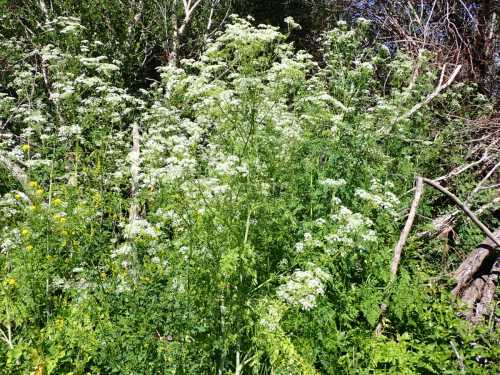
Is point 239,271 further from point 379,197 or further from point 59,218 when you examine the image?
point 59,218

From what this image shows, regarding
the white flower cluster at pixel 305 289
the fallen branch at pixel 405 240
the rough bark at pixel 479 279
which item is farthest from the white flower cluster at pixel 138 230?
the rough bark at pixel 479 279

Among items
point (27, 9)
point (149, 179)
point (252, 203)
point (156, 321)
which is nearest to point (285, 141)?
point (252, 203)

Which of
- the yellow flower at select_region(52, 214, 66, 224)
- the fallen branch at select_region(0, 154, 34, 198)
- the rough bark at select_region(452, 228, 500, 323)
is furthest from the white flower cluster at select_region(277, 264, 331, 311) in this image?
the fallen branch at select_region(0, 154, 34, 198)

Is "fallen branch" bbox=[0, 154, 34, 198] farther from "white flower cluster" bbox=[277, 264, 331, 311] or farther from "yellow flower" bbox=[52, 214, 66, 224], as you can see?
"white flower cluster" bbox=[277, 264, 331, 311]

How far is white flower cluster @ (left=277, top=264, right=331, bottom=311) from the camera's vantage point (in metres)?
2.99

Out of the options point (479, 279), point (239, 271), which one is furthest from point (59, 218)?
point (479, 279)

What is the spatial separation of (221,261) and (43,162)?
215cm

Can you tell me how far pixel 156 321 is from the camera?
10.2ft

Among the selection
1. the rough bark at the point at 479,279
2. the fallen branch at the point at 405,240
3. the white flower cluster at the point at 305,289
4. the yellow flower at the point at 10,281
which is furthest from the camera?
the rough bark at the point at 479,279

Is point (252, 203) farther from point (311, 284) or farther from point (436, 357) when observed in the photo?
point (436, 357)

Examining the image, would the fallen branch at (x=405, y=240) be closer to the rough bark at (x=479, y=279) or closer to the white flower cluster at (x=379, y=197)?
the rough bark at (x=479, y=279)

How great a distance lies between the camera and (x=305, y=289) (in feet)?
9.92

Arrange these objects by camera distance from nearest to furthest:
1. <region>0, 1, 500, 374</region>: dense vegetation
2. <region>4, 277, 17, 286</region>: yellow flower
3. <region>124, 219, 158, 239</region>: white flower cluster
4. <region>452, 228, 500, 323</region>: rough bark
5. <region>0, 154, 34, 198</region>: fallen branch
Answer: <region>0, 1, 500, 374</region>: dense vegetation → <region>124, 219, 158, 239</region>: white flower cluster → <region>4, 277, 17, 286</region>: yellow flower → <region>452, 228, 500, 323</region>: rough bark → <region>0, 154, 34, 198</region>: fallen branch

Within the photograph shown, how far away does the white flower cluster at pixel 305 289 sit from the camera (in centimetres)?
299
